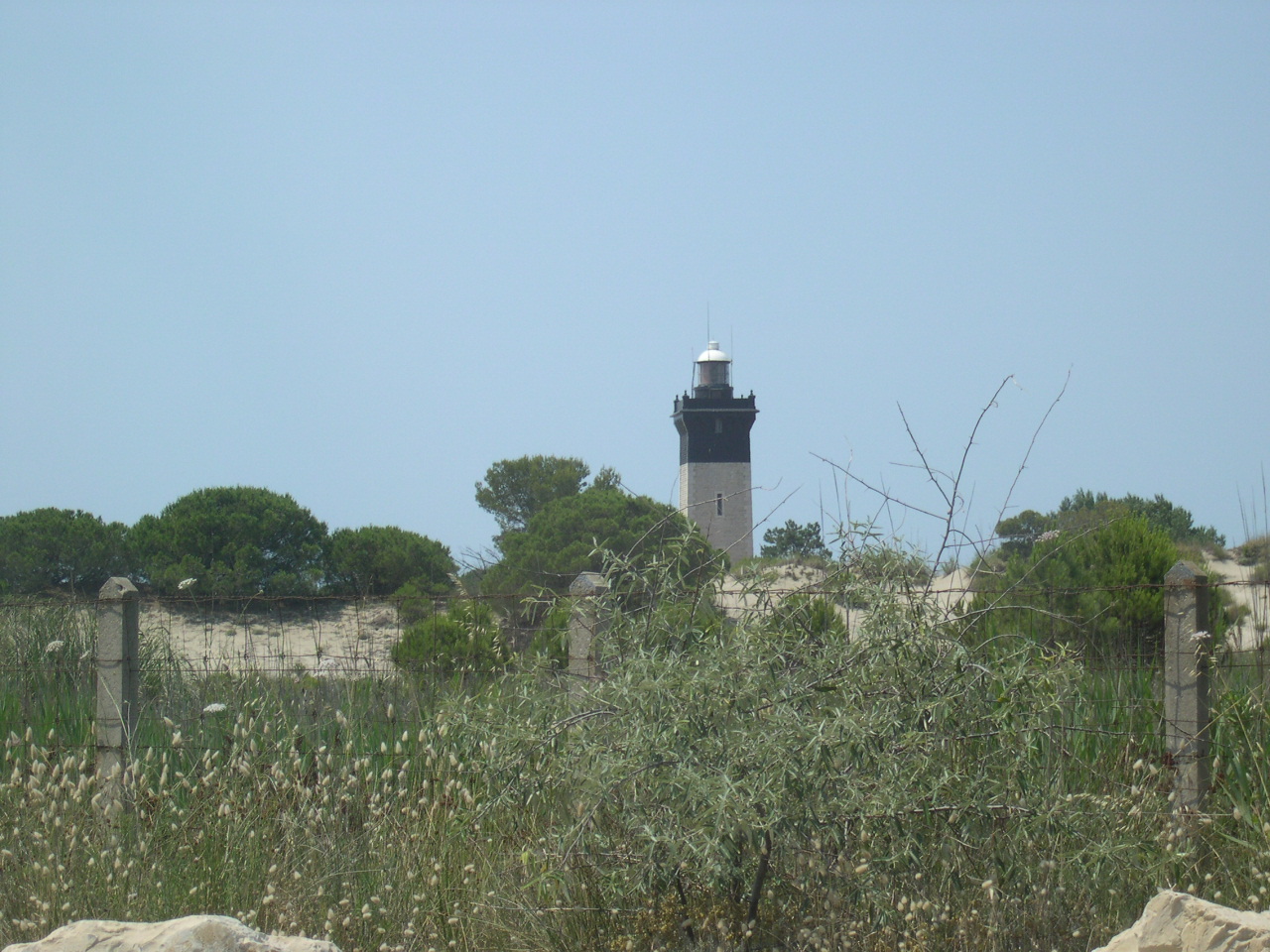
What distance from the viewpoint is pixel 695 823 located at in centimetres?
305

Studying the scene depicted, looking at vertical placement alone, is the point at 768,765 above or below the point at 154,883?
above

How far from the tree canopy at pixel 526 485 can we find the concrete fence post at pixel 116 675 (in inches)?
1358

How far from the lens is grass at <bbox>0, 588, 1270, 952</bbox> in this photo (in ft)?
10.3

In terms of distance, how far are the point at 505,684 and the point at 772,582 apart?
1.25m

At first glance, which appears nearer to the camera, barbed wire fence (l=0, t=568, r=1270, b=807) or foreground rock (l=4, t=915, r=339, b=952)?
foreground rock (l=4, t=915, r=339, b=952)

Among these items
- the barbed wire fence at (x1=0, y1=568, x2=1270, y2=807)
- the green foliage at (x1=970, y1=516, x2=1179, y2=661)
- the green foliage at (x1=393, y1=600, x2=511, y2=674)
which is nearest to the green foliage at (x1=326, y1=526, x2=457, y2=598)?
the green foliage at (x1=393, y1=600, x2=511, y2=674)

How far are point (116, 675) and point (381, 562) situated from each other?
745 inches

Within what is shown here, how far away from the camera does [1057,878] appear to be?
374 cm

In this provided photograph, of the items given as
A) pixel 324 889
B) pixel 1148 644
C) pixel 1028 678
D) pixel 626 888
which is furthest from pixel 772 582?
pixel 1148 644

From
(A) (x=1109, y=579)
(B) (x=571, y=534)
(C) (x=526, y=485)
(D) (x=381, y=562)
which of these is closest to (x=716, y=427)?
(C) (x=526, y=485)

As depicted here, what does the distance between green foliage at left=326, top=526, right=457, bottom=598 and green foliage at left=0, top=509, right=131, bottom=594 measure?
442 centimetres

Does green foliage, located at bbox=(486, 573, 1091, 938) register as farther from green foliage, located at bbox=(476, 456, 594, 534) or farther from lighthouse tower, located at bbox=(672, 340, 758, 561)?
lighthouse tower, located at bbox=(672, 340, 758, 561)

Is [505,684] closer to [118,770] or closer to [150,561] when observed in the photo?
[118,770]

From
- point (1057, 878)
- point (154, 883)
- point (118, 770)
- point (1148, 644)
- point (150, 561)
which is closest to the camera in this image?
point (1057, 878)
